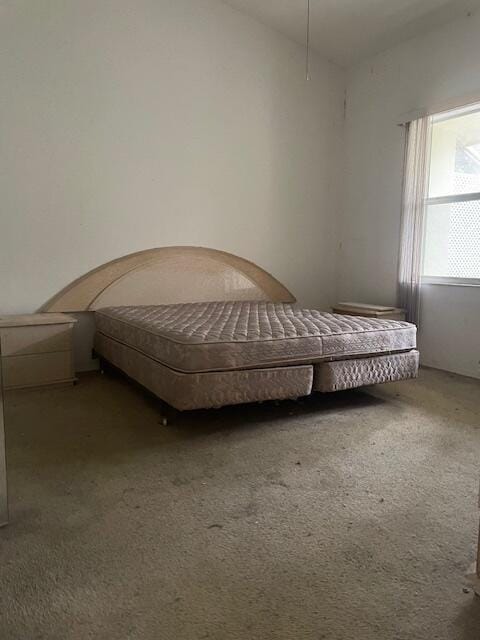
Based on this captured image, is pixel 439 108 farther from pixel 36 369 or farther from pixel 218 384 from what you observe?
pixel 36 369

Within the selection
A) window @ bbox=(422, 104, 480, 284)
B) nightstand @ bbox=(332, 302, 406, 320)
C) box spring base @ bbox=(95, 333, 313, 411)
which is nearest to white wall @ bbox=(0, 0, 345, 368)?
nightstand @ bbox=(332, 302, 406, 320)

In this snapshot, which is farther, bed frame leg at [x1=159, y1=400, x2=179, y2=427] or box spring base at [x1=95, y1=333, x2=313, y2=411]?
bed frame leg at [x1=159, y1=400, x2=179, y2=427]

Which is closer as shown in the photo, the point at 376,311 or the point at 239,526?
the point at 239,526

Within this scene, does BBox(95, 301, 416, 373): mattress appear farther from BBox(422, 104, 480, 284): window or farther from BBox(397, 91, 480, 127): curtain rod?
BBox(397, 91, 480, 127): curtain rod

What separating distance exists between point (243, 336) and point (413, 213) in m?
2.30

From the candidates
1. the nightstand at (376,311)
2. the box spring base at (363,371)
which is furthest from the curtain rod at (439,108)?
the box spring base at (363,371)

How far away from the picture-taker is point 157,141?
3.59 m

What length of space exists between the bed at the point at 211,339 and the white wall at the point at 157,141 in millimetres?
209

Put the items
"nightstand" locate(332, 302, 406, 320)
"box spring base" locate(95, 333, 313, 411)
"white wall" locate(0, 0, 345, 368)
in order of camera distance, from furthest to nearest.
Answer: "nightstand" locate(332, 302, 406, 320), "white wall" locate(0, 0, 345, 368), "box spring base" locate(95, 333, 313, 411)

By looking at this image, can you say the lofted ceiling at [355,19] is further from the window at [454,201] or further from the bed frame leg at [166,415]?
the bed frame leg at [166,415]

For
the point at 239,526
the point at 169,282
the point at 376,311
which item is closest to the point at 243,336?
the point at 239,526

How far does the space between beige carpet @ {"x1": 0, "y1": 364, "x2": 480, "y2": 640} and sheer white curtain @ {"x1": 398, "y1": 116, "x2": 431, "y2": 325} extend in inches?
62.8

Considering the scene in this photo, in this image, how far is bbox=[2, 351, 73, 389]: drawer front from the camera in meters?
2.84

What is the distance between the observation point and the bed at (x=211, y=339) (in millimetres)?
2154
